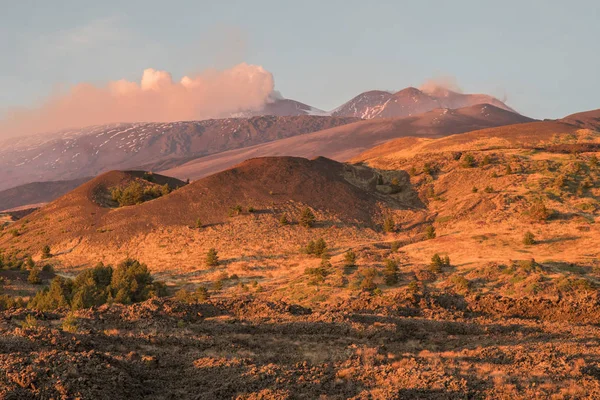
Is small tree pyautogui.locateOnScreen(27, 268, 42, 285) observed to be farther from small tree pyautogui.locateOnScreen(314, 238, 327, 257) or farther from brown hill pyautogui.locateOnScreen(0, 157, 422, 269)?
small tree pyautogui.locateOnScreen(314, 238, 327, 257)

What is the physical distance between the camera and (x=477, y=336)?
18.3 meters

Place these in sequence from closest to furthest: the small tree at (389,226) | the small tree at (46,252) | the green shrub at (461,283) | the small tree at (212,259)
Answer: the green shrub at (461,283), the small tree at (212,259), the small tree at (46,252), the small tree at (389,226)

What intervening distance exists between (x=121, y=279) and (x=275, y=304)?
1372 centimetres

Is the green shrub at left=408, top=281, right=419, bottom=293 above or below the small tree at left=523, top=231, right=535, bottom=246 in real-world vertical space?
below

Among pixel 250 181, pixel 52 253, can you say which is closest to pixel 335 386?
pixel 52 253

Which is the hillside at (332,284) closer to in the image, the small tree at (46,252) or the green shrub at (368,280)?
the green shrub at (368,280)

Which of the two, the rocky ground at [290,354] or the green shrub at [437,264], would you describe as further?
the green shrub at [437,264]

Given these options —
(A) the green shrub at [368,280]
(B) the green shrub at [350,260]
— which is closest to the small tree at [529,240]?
(A) the green shrub at [368,280]

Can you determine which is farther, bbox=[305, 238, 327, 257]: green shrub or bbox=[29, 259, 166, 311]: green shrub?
bbox=[305, 238, 327, 257]: green shrub

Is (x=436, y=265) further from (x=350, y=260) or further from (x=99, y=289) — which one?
(x=99, y=289)

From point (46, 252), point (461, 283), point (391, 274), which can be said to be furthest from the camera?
point (46, 252)

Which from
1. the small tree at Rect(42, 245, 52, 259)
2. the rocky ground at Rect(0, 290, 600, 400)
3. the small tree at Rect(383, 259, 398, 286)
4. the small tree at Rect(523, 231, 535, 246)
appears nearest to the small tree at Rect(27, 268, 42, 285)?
the small tree at Rect(42, 245, 52, 259)

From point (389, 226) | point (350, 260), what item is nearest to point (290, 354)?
point (350, 260)

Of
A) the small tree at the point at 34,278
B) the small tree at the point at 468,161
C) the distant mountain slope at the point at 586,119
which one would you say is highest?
the distant mountain slope at the point at 586,119
